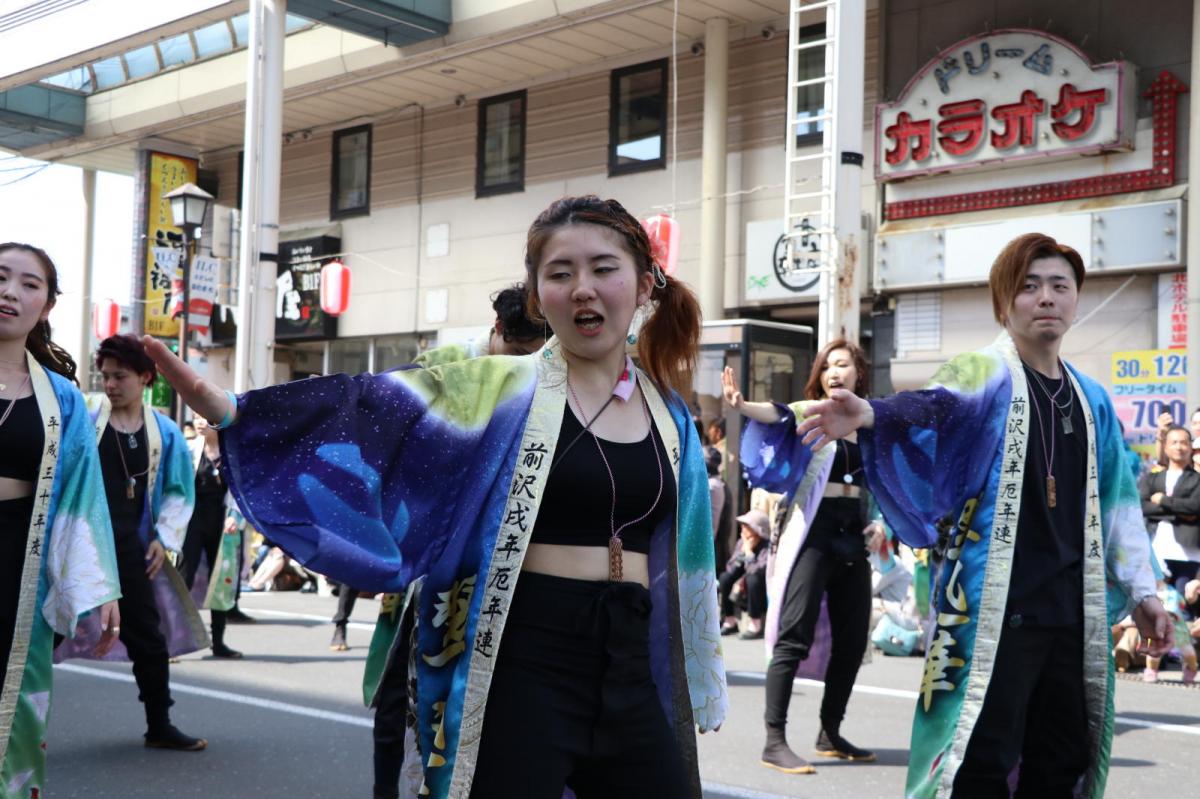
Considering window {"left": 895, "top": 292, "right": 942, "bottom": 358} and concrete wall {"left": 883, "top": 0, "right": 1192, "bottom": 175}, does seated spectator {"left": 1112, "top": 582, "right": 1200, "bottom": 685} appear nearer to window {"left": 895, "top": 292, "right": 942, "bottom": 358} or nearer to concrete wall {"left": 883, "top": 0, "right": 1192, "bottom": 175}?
concrete wall {"left": 883, "top": 0, "right": 1192, "bottom": 175}

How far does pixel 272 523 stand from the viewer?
9.39 feet

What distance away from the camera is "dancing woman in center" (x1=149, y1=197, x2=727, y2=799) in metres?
2.75

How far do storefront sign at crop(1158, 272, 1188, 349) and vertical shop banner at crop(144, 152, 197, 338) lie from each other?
1591cm

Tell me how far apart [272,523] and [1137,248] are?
11.5 meters

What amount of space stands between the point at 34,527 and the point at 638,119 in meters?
14.0

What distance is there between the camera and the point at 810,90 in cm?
1583

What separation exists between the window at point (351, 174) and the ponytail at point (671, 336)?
736 inches

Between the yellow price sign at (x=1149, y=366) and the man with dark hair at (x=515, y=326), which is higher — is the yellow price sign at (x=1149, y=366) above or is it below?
above

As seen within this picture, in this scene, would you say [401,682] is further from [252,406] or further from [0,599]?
[252,406]

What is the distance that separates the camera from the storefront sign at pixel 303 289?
21641 mm

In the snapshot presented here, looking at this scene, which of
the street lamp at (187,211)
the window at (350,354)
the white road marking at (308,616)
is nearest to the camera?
the white road marking at (308,616)

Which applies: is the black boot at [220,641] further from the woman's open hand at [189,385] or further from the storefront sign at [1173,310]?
the storefront sign at [1173,310]

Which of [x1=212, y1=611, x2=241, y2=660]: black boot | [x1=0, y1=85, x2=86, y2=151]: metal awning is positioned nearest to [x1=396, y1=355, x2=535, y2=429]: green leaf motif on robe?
[x1=212, y1=611, x2=241, y2=660]: black boot

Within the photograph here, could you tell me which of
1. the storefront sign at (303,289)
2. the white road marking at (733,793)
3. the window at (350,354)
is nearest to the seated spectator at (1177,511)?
the white road marking at (733,793)
